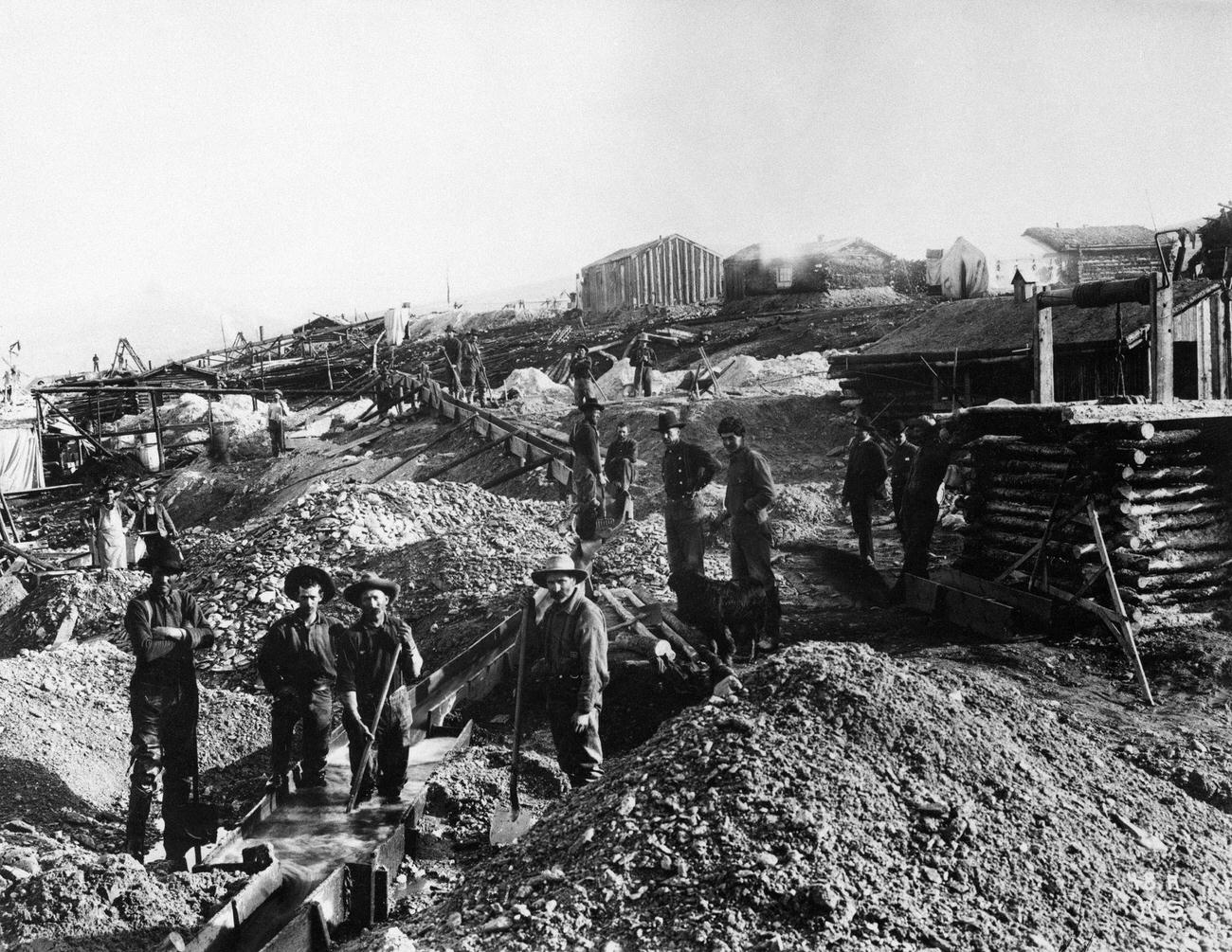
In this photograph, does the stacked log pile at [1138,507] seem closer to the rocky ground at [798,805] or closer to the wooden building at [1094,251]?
the rocky ground at [798,805]

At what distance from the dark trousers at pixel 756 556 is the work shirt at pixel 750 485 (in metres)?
0.07

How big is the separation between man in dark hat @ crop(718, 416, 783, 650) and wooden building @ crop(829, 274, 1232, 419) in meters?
5.55

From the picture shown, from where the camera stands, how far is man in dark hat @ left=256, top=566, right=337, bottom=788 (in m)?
5.92

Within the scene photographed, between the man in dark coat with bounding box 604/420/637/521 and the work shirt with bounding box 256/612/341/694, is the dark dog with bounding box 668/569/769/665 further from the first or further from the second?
the man in dark coat with bounding box 604/420/637/521

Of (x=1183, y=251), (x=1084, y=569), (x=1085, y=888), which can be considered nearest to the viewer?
(x=1085, y=888)

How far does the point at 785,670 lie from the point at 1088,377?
10.5 m

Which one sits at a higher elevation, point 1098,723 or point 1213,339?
point 1213,339

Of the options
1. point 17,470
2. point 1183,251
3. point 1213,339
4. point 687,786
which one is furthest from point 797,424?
point 17,470

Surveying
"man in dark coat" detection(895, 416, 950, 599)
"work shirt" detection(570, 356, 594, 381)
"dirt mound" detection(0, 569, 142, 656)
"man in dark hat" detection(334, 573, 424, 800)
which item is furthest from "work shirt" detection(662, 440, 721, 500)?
"dirt mound" detection(0, 569, 142, 656)

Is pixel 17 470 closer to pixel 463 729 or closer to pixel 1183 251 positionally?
pixel 463 729

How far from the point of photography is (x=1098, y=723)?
5852mm

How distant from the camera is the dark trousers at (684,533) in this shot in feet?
27.2

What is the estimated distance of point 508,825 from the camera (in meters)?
5.44

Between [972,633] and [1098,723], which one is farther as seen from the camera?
[972,633]
